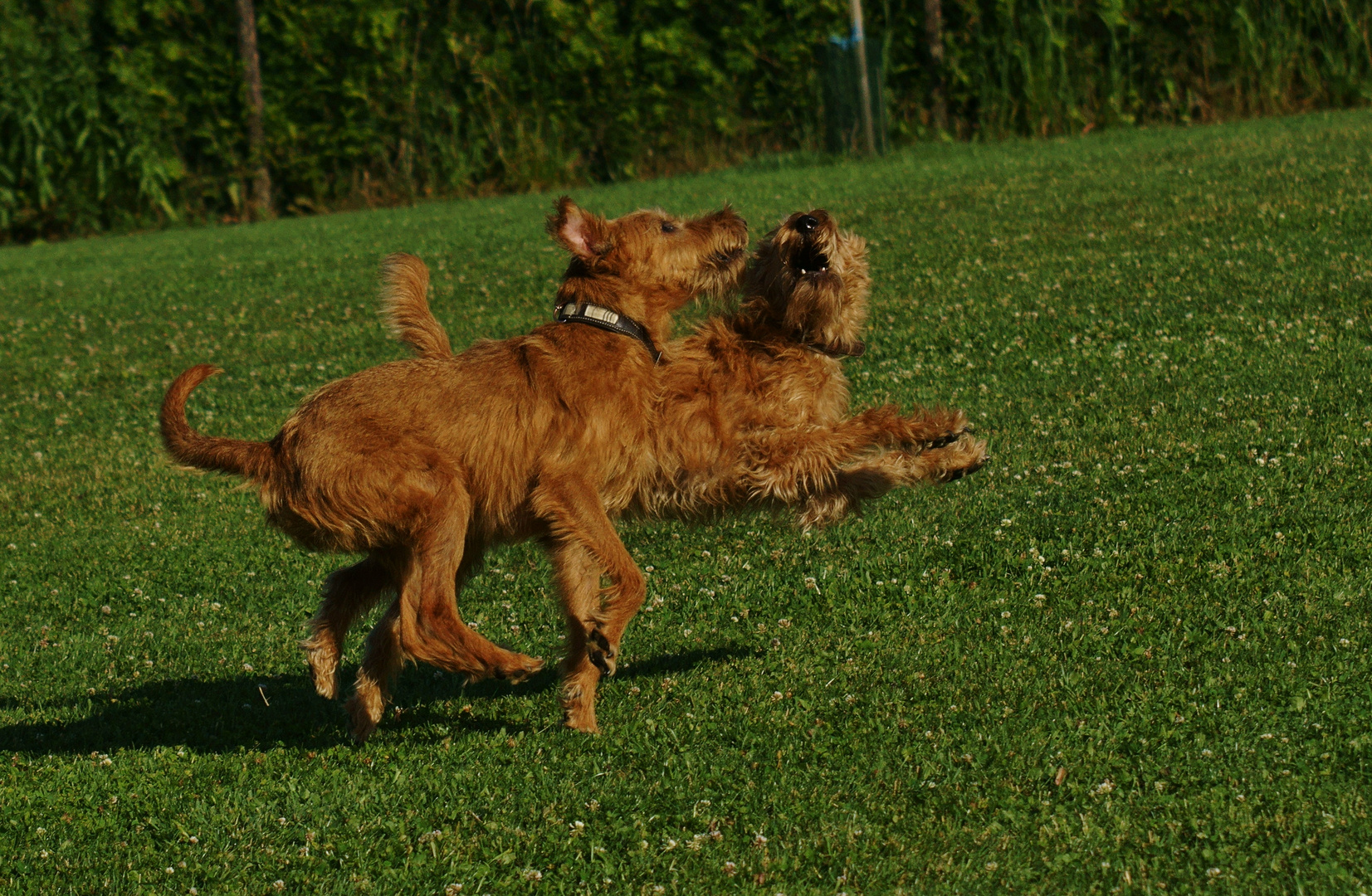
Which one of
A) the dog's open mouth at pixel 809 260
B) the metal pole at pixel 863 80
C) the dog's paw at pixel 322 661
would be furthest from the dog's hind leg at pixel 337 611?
the metal pole at pixel 863 80

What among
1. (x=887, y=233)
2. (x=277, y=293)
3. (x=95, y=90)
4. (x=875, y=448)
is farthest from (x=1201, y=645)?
(x=95, y=90)

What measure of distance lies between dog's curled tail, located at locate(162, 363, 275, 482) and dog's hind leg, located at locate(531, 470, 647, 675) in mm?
995

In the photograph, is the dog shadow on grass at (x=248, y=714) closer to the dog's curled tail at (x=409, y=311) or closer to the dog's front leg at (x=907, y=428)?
the dog's front leg at (x=907, y=428)

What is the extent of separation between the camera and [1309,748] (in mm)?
4254

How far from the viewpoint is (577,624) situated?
5070mm

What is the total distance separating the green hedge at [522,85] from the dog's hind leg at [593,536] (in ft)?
53.2

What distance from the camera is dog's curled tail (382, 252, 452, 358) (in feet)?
18.5

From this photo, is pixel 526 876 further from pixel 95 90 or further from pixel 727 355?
pixel 95 90

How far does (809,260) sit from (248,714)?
115 inches

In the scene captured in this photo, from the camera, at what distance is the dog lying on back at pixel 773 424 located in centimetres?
532

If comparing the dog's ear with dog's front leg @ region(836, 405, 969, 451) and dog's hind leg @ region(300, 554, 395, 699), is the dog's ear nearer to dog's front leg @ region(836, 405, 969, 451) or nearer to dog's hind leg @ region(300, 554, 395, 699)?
dog's front leg @ region(836, 405, 969, 451)

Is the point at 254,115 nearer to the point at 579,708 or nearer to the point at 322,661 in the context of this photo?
the point at 322,661

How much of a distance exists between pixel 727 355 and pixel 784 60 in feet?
51.4

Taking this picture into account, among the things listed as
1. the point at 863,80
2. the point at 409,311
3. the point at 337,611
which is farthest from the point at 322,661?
the point at 863,80
